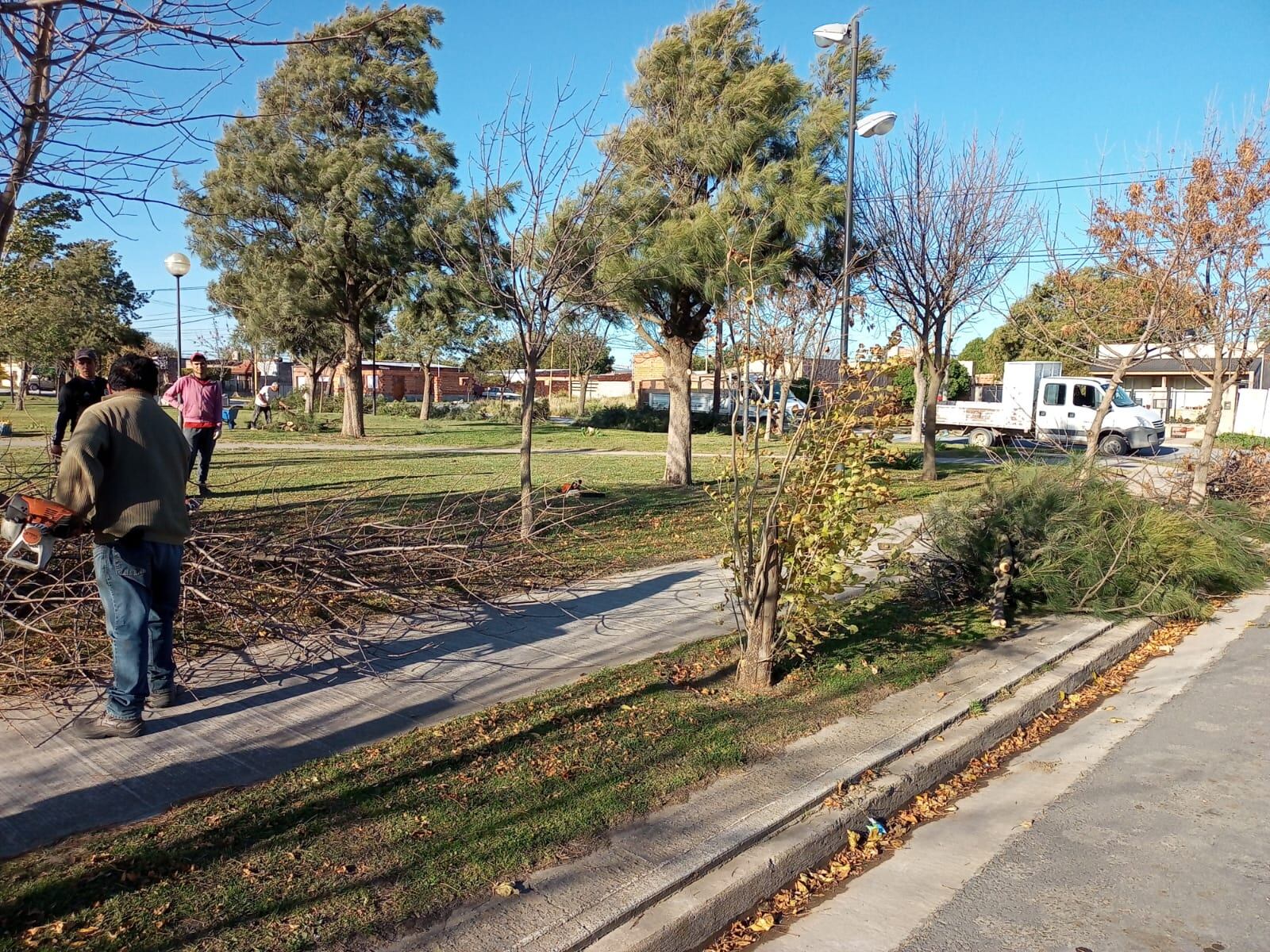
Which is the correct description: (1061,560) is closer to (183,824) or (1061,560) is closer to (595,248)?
(595,248)

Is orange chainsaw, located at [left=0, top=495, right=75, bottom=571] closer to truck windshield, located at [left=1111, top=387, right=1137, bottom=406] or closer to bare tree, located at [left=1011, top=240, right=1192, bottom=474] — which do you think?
bare tree, located at [left=1011, top=240, right=1192, bottom=474]

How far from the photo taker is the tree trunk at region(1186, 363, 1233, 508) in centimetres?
1059

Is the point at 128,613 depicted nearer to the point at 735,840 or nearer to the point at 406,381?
the point at 735,840

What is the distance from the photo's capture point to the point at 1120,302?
11914 millimetres

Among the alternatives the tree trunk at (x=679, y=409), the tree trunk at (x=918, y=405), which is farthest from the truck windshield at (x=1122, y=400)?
the tree trunk at (x=679, y=409)

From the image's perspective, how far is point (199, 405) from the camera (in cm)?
1006

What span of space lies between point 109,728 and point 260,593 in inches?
48.0

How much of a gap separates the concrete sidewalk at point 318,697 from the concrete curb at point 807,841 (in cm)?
185

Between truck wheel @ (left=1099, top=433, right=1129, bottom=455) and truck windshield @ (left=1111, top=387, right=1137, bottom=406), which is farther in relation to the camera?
truck windshield @ (left=1111, top=387, right=1137, bottom=406)

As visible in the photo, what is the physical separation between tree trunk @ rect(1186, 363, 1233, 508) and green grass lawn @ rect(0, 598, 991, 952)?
24.1ft

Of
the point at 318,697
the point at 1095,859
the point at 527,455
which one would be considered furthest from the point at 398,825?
the point at 527,455

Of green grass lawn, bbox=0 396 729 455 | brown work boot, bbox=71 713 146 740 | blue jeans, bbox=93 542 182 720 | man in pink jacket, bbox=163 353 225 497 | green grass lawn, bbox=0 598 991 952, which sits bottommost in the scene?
green grass lawn, bbox=0 598 991 952

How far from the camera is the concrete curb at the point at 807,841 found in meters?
3.18

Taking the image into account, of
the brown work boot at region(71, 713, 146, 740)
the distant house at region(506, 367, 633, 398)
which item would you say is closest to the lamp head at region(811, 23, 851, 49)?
the brown work boot at region(71, 713, 146, 740)
